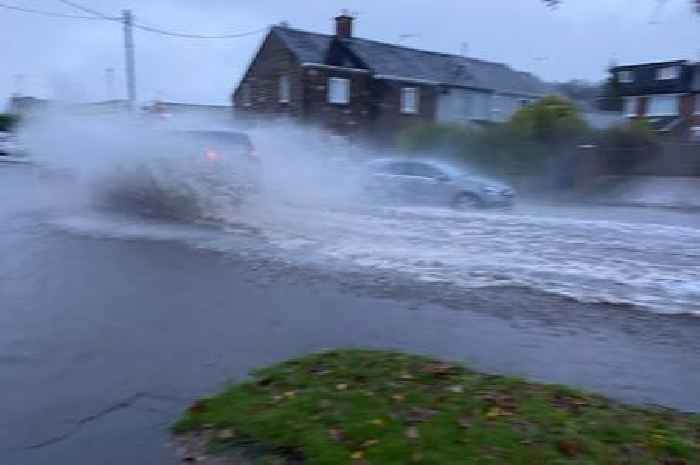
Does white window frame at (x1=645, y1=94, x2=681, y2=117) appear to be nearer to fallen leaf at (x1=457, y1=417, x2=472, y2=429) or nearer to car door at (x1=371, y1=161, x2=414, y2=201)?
car door at (x1=371, y1=161, x2=414, y2=201)

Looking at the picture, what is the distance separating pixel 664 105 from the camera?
48.2 metres

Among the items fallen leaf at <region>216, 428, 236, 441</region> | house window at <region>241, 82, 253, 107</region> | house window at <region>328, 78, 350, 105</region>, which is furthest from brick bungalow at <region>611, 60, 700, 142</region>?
fallen leaf at <region>216, 428, 236, 441</region>

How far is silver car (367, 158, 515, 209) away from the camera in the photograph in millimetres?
20656

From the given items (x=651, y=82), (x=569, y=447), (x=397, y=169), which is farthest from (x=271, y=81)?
(x=569, y=447)

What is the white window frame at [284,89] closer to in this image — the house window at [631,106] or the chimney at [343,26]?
the chimney at [343,26]

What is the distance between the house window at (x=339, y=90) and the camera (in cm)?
3925

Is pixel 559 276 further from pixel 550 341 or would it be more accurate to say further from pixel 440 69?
pixel 440 69

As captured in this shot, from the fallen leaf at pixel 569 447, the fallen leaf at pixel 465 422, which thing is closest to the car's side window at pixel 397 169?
the fallen leaf at pixel 465 422

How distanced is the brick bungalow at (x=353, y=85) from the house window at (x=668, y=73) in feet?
45.3

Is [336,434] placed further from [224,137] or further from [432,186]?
[432,186]

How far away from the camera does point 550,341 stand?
7.29m

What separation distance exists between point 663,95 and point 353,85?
2199 centimetres

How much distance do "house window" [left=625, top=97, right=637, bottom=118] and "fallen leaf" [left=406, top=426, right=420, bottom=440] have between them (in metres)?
50.2

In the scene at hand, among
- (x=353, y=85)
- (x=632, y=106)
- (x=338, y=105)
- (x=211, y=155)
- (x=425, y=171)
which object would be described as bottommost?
(x=425, y=171)
